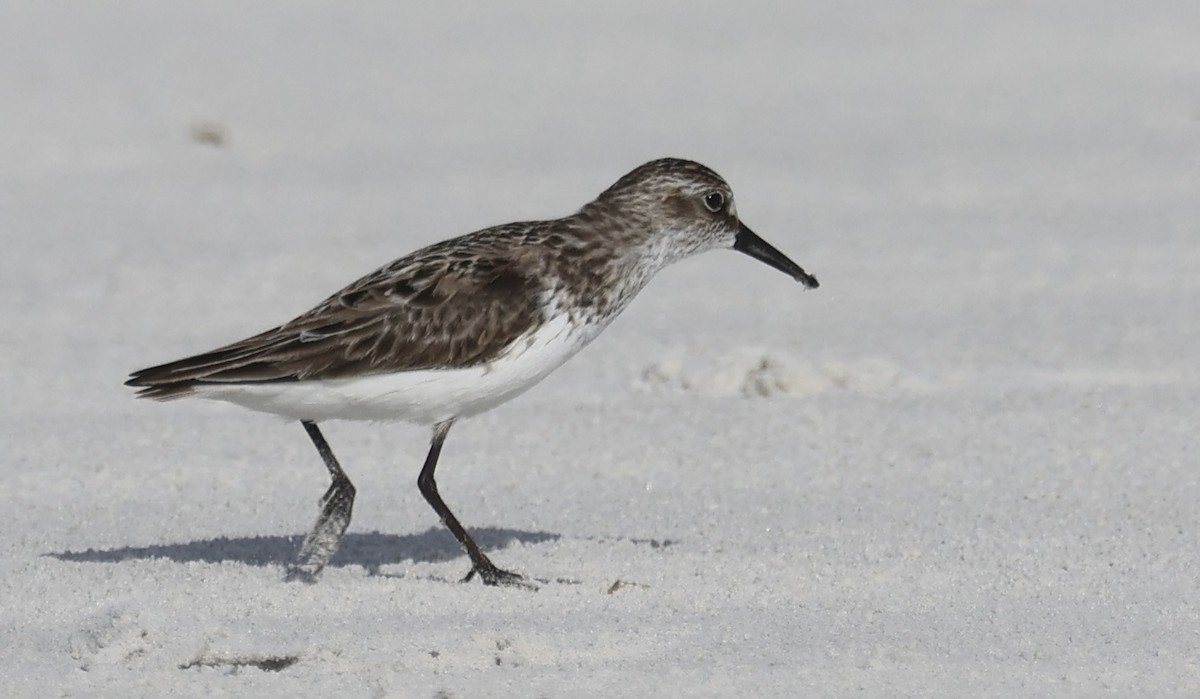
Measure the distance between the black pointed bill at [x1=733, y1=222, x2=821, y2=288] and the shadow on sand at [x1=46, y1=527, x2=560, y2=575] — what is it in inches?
49.9

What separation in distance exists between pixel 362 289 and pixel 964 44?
12133 millimetres

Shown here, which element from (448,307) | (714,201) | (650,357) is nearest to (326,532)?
(448,307)

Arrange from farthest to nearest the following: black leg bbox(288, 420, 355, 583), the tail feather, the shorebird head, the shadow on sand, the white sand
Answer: the shorebird head, the shadow on sand, black leg bbox(288, 420, 355, 583), the tail feather, the white sand

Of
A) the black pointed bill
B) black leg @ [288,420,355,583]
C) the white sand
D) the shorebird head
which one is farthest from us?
the black pointed bill

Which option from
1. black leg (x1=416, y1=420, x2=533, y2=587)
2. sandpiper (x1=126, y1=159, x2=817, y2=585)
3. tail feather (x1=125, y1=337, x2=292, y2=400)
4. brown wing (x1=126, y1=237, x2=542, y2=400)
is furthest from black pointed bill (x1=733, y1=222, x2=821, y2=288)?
tail feather (x1=125, y1=337, x2=292, y2=400)

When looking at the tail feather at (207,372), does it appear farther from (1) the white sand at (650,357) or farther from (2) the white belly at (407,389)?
(1) the white sand at (650,357)

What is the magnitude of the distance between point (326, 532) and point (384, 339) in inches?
25.4

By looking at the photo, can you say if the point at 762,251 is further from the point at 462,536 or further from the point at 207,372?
the point at 207,372

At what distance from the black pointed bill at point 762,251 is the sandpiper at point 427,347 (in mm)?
826

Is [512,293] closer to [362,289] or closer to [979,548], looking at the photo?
[362,289]

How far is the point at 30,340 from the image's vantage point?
10727mm

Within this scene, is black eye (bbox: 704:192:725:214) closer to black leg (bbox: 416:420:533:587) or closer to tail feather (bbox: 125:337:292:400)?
black leg (bbox: 416:420:533:587)

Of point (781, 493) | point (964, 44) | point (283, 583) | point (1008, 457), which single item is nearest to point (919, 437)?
point (1008, 457)

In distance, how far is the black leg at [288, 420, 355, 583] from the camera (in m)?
6.77
